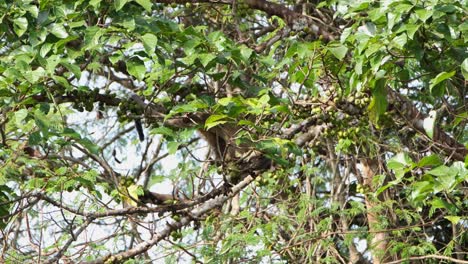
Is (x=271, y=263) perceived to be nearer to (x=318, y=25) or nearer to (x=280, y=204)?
(x=280, y=204)

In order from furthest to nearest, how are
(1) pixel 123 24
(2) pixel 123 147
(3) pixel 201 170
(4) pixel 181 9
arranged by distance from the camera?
(2) pixel 123 147 < (4) pixel 181 9 < (3) pixel 201 170 < (1) pixel 123 24

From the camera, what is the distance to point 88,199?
171 inches

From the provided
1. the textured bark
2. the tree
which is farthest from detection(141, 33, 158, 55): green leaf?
the textured bark

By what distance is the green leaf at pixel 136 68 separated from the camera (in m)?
3.16

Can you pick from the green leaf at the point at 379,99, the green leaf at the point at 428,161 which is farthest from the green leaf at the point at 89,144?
the green leaf at the point at 428,161

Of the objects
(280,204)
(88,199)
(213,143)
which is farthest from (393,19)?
(280,204)

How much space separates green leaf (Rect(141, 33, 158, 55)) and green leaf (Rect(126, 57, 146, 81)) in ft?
0.49

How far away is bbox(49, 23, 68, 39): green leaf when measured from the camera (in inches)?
125

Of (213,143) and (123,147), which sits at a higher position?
(123,147)

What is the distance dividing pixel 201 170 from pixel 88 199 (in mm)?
882

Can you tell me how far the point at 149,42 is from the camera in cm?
→ 301

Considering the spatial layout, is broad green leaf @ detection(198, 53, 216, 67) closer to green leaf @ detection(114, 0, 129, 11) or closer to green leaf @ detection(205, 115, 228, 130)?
green leaf @ detection(205, 115, 228, 130)

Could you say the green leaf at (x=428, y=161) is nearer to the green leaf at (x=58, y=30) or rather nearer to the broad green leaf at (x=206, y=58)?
the broad green leaf at (x=206, y=58)

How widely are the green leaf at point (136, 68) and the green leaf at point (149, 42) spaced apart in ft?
0.49
